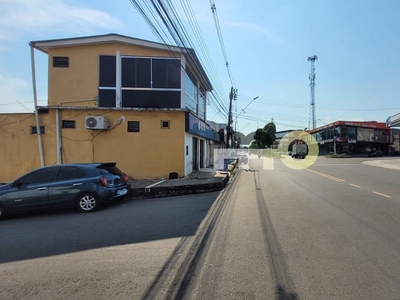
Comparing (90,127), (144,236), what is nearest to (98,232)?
(144,236)

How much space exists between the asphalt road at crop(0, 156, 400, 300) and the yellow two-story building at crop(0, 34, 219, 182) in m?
7.12

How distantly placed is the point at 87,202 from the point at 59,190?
0.87m

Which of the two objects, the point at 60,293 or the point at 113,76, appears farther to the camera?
the point at 113,76

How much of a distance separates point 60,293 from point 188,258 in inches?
68.7

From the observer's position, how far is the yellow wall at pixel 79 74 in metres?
15.4

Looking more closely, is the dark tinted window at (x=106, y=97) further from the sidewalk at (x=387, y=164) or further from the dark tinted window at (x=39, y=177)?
the sidewalk at (x=387, y=164)

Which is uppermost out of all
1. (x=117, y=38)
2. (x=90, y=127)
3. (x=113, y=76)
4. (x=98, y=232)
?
(x=117, y=38)

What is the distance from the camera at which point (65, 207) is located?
8.38 metres

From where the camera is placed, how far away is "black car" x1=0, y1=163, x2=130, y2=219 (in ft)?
27.0

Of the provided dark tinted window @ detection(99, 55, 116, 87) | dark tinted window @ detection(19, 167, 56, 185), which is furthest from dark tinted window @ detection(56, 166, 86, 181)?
dark tinted window @ detection(99, 55, 116, 87)

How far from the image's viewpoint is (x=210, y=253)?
14.7 ft

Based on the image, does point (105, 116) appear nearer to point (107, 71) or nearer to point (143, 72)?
point (107, 71)

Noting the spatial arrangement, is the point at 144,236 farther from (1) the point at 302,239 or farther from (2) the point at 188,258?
(1) the point at 302,239

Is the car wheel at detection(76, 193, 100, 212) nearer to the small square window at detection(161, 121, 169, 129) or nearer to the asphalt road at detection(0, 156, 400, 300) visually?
the asphalt road at detection(0, 156, 400, 300)
